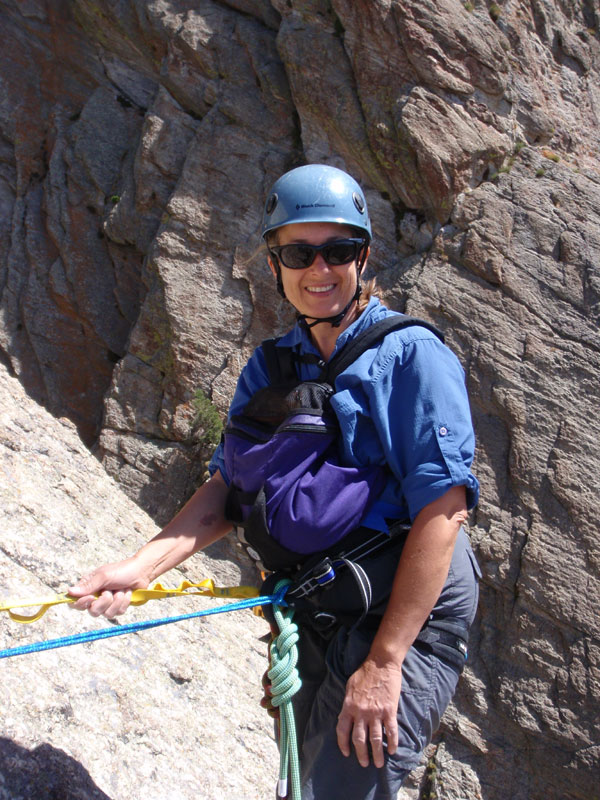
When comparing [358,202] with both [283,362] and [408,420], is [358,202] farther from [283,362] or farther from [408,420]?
[408,420]

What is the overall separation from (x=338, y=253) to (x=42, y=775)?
2399 mm

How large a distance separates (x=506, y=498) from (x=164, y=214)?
793 cm

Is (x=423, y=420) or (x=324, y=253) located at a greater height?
(x=324, y=253)

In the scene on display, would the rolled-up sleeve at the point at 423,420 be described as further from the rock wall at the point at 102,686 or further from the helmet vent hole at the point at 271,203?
the rock wall at the point at 102,686


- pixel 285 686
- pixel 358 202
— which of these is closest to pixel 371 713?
pixel 285 686

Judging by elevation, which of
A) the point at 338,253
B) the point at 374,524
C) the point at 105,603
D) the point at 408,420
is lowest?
the point at 105,603

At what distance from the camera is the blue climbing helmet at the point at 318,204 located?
2541 millimetres

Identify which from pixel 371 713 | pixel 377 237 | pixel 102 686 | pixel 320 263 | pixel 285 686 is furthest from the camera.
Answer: pixel 377 237

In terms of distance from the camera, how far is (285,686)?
2242mm

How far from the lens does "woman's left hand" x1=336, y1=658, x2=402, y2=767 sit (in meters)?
2.00

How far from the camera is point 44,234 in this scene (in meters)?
13.8

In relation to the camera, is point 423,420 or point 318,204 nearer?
point 423,420

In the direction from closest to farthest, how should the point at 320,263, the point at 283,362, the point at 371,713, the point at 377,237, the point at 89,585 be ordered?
1. the point at 371,713
2. the point at 89,585
3. the point at 320,263
4. the point at 283,362
5. the point at 377,237

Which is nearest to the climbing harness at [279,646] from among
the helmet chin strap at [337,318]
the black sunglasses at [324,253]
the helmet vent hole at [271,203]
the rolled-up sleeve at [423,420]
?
the rolled-up sleeve at [423,420]
